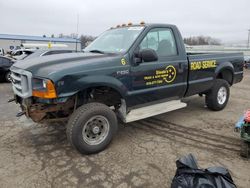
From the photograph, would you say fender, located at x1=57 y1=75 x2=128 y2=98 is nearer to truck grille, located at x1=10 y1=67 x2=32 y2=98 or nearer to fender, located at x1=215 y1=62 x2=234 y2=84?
truck grille, located at x1=10 y1=67 x2=32 y2=98

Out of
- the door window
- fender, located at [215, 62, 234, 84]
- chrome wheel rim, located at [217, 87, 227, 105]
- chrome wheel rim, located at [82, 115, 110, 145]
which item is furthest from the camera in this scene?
chrome wheel rim, located at [217, 87, 227, 105]

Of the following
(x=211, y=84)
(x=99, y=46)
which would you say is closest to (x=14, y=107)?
(x=99, y=46)

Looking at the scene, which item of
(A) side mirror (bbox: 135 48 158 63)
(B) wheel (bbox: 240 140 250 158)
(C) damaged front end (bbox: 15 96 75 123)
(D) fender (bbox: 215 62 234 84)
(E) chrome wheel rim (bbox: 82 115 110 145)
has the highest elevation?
(A) side mirror (bbox: 135 48 158 63)

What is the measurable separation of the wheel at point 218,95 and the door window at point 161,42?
1.74m

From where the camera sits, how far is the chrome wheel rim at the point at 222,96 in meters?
6.10

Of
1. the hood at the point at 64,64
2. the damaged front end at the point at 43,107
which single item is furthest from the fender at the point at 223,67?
the damaged front end at the point at 43,107

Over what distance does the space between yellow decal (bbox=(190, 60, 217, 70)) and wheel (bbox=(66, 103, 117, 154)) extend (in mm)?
2269

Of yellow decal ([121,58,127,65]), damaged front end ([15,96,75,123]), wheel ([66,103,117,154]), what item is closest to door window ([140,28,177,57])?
yellow decal ([121,58,127,65])

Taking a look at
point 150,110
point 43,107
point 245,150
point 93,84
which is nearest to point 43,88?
point 43,107

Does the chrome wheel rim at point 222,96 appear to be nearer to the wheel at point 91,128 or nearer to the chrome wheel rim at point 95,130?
the wheel at point 91,128

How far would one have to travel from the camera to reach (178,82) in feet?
16.0

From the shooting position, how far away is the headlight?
10.9 feet

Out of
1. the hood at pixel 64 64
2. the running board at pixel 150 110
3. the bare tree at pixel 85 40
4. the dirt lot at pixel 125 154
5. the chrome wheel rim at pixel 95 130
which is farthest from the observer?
the bare tree at pixel 85 40

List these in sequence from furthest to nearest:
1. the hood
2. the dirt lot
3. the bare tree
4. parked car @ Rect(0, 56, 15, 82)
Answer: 1. parked car @ Rect(0, 56, 15, 82)
2. the bare tree
3. the hood
4. the dirt lot
